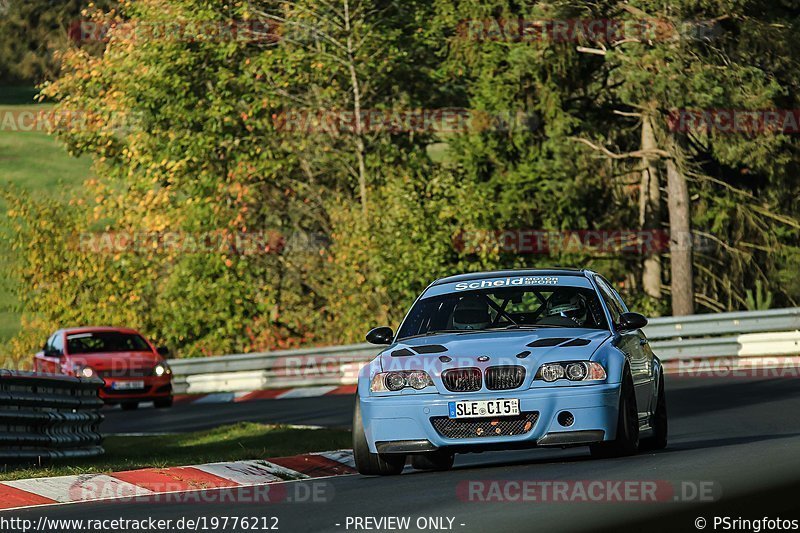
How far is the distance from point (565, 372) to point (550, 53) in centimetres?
2816

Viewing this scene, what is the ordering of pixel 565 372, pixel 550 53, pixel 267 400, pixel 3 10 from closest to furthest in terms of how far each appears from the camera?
pixel 565 372
pixel 267 400
pixel 550 53
pixel 3 10

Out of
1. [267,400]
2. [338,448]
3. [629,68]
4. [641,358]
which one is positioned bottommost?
[267,400]

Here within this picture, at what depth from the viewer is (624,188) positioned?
42062mm

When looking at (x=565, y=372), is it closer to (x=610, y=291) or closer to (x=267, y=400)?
(x=610, y=291)

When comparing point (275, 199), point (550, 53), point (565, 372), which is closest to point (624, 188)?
point (550, 53)

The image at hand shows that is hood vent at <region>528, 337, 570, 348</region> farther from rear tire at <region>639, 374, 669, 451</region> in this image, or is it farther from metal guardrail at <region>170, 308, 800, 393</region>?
metal guardrail at <region>170, 308, 800, 393</region>

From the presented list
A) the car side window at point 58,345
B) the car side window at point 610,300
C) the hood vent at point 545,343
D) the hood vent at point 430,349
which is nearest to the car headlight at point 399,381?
the hood vent at point 430,349

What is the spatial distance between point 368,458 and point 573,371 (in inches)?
65.9

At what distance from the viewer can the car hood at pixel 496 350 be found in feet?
39.2

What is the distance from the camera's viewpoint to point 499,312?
43.3 ft

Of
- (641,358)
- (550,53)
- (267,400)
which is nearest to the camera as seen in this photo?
(641,358)

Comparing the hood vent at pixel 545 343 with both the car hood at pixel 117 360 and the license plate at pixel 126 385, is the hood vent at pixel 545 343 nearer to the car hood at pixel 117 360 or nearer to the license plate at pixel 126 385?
the license plate at pixel 126 385

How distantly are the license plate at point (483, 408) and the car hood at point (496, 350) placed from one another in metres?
0.27

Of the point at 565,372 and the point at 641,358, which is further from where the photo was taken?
the point at 641,358
